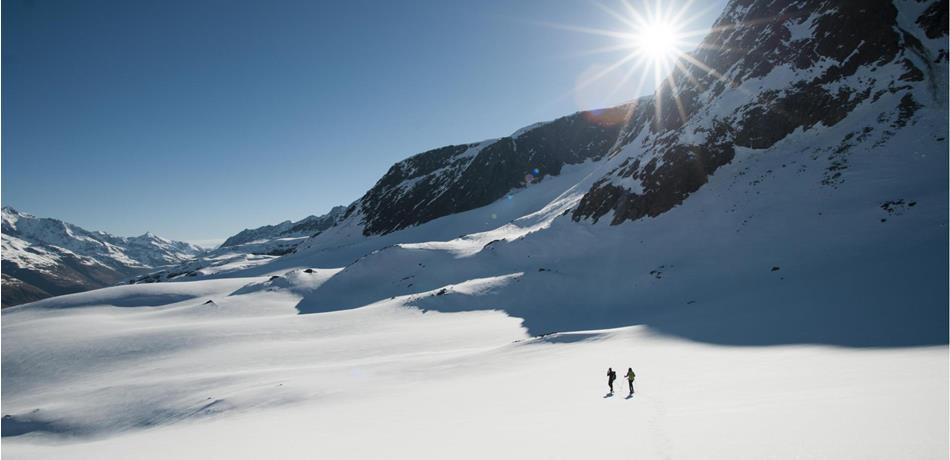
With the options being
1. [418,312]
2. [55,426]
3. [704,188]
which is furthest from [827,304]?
[55,426]

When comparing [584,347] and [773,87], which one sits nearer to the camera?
[584,347]

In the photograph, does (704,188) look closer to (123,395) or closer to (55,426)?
(123,395)

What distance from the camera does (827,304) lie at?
22.1m

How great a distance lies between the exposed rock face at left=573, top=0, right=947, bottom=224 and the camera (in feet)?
134

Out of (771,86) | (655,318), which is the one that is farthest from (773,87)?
(655,318)

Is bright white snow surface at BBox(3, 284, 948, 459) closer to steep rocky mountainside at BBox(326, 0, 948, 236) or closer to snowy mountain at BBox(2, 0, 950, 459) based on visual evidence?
snowy mountain at BBox(2, 0, 950, 459)

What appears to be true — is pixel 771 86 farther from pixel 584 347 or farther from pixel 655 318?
pixel 584 347

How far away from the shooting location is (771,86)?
48.2 metres

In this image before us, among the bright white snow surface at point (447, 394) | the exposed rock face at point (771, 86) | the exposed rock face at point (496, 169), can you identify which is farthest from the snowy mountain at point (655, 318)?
the exposed rock face at point (496, 169)

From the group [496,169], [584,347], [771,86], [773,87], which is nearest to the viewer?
[584,347]

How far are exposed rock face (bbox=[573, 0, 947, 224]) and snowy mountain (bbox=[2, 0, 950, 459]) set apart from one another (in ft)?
0.82

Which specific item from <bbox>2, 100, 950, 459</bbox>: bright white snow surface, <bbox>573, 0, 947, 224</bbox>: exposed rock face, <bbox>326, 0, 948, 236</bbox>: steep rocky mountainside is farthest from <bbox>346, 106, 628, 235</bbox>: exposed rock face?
<bbox>2, 100, 950, 459</bbox>: bright white snow surface

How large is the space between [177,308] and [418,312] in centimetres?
3235

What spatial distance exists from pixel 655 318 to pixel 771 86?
121 ft
